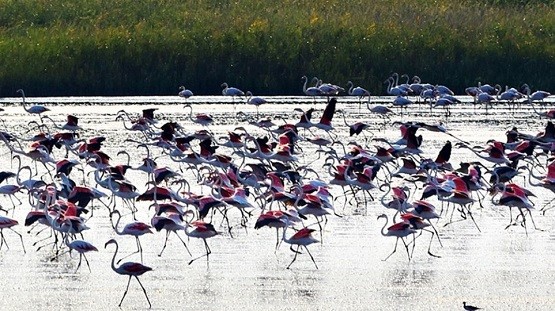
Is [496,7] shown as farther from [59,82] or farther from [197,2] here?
[59,82]

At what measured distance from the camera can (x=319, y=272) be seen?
30.9 ft

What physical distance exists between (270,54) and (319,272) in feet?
58.1

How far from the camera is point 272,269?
950cm

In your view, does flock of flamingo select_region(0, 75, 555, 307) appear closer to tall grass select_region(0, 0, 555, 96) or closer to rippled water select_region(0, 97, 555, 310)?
rippled water select_region(0, 97, 555, 310)

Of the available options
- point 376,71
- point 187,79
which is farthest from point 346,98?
point 187,79

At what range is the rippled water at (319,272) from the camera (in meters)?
8.43

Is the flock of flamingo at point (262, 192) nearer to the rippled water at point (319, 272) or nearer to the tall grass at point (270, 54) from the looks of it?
the rippled water at point (319, 272)

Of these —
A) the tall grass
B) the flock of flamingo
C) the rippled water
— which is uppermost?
the tall grass

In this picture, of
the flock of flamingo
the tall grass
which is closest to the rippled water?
the flock of flamingo

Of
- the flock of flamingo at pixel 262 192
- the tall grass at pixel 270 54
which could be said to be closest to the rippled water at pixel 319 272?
the flock of flamingo at pixel 262 192

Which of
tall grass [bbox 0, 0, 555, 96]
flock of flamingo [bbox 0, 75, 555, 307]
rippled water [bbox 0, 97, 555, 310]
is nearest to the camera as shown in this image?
rippled water [bbox 0, 97, 555, 310]

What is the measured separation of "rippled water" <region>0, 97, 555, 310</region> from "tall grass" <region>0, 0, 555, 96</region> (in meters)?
13.5

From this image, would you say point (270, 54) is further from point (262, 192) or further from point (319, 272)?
point (319, 272)

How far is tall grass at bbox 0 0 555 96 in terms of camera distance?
26188mm
